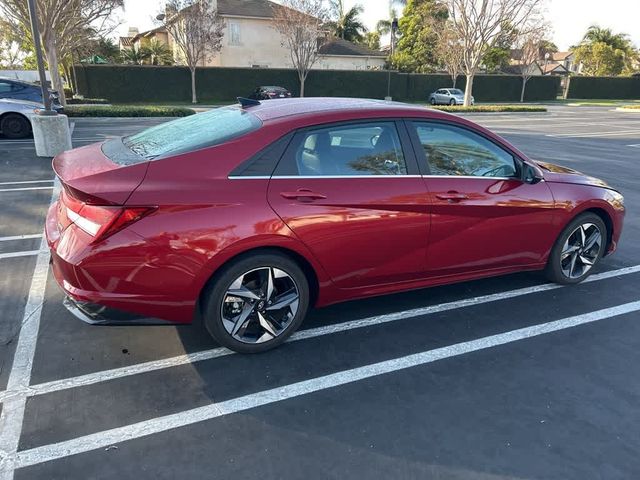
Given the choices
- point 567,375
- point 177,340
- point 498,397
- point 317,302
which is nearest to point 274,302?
point 317,302

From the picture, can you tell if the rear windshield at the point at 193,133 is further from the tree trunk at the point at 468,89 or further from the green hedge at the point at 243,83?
the green hedge at the point at 243,83

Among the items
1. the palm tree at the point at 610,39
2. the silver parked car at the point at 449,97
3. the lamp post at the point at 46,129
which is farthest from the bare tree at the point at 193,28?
the palm tree at the point at 610,39

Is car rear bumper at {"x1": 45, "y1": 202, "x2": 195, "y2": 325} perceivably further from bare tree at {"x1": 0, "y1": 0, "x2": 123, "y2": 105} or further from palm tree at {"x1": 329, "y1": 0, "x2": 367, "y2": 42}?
palm tree at {"x1": 329, "y1": 0, "x2": 367, "y2": 42}

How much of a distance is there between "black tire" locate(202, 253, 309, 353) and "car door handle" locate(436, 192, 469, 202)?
1.20 metres

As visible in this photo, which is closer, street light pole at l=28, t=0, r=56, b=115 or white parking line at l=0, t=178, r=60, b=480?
white parking line at l=0, t=178, r=60, b=480

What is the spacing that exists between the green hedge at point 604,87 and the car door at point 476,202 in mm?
54214

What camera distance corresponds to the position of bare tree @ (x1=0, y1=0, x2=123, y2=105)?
18.2m

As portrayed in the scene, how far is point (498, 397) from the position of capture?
3.04 meters

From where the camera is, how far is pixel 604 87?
5031 cm

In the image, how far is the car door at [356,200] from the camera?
10.7ft

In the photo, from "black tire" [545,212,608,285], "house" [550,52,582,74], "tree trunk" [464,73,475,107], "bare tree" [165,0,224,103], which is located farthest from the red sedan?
"house" [550,52,582,74]

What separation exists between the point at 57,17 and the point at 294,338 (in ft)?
66.8

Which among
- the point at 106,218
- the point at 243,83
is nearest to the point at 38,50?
the point at 106,218

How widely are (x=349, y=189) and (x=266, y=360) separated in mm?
1293
